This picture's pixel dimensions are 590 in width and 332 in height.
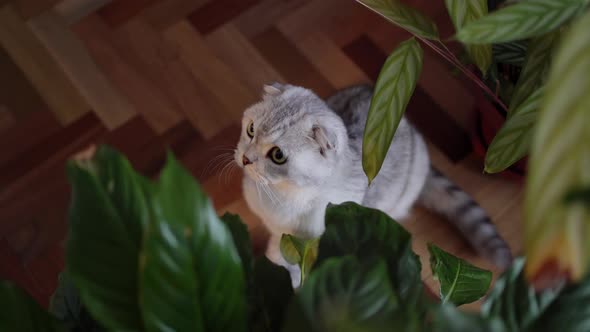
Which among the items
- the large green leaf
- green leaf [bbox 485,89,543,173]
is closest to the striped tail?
green leaf [bbox 485,89,543,173]

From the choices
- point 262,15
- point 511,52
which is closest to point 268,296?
point 511,52

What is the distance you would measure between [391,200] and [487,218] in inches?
11.1

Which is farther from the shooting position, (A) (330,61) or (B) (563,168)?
(A) (330,61)

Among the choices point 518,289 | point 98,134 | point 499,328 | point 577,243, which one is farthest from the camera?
point 98,134

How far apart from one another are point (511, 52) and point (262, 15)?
3.16 feet

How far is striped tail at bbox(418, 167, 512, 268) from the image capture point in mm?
1287

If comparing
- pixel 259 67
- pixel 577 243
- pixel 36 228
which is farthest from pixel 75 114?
pixel 577 243

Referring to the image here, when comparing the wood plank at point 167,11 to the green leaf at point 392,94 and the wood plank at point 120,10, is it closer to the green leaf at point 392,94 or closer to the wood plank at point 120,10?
the wood plank at point 120,10

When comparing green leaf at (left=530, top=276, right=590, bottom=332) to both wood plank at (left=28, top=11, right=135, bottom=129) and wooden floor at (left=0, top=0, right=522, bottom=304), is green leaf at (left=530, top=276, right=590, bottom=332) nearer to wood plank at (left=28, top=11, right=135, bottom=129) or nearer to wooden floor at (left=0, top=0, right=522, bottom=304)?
wooden floor at (left=0, top=0, right=522, bottom=304)

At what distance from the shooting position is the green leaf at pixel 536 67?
741 mm

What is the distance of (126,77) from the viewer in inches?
65.7

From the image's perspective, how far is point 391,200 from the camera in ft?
4.18

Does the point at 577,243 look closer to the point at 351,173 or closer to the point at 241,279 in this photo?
the point at 241,279

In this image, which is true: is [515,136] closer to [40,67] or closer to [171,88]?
[171,88]
